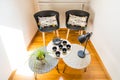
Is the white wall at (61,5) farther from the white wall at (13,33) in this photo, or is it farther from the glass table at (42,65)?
the glass table at (42,65)

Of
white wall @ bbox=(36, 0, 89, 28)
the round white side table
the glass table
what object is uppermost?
white wall @ bbox=(36, 0, 89, 28)

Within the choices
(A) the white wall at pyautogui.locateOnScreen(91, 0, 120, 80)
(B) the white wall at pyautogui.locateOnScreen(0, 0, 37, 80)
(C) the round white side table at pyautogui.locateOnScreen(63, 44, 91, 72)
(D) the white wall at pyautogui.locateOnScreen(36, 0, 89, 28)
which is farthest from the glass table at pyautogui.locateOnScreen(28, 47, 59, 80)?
(D) the white wall at pyautogui.locateOnScreen(36, 0, 89, 28)

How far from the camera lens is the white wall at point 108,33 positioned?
5.46 feet

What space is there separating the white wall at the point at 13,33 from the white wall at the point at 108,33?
132cm

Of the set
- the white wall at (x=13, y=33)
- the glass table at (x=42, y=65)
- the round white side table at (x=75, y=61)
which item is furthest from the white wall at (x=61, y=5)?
the glass table at (x=42, y=65)

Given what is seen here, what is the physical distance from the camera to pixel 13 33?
6.24 feet

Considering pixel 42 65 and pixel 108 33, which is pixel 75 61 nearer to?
pixel 42 65

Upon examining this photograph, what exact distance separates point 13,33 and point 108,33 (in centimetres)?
141

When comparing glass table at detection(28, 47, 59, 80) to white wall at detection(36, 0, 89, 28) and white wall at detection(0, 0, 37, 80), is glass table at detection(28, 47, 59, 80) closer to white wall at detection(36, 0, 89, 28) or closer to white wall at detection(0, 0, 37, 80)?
white wall at detection(0, 0, 37, 80)

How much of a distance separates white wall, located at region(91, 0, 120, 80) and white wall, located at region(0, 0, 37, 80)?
1.32 metres

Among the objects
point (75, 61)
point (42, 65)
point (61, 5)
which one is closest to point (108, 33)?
point (75, 61)

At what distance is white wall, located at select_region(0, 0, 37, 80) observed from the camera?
1.66 metres
